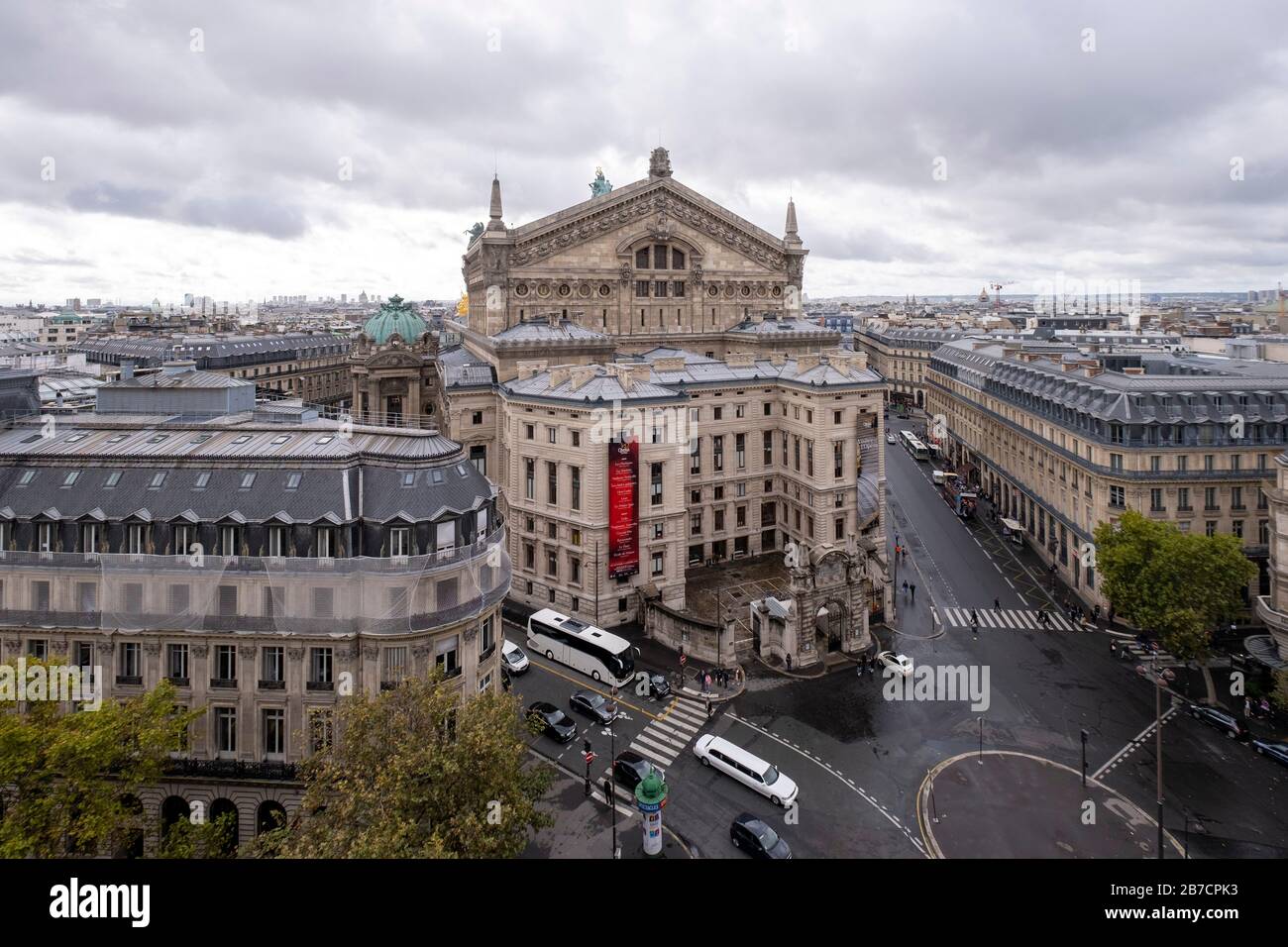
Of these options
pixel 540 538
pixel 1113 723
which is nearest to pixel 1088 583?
Answer: pixel 1113 723

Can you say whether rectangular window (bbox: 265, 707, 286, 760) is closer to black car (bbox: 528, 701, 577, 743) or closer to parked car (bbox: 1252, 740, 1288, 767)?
black car (bbox: 528, 701, 577, 743)

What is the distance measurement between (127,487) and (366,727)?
19.2 m

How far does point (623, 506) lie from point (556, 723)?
59.6 ft

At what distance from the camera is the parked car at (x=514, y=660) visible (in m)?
54.0

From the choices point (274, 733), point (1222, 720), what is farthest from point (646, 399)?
point (1222, 720)

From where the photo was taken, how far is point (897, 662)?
54.5m

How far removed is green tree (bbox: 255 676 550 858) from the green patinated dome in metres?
67.6

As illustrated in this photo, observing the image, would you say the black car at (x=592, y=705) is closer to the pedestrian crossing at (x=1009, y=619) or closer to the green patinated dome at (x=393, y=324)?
the pedestrian crossing at (x=1009, y=619)

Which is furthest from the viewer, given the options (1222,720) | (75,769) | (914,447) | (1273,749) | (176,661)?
(914,447)

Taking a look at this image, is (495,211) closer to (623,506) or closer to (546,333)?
(546,333)

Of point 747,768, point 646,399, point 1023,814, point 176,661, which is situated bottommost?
point 1023,814

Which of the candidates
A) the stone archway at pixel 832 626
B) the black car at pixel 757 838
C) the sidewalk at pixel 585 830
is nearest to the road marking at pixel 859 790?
the black car at pixel 757 838

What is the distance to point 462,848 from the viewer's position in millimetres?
26484

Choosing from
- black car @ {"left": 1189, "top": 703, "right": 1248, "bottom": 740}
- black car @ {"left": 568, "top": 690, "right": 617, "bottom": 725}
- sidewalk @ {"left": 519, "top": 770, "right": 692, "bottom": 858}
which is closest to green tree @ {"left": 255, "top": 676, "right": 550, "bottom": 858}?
sidewalk @ {"left": 519, "top": 770, "right": 692, "bottom": 858}
